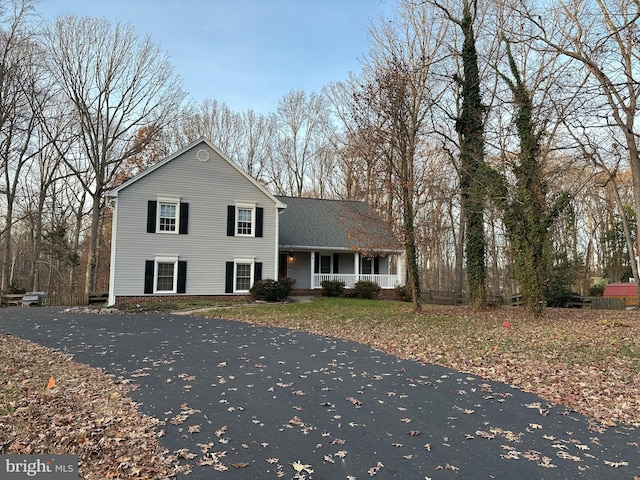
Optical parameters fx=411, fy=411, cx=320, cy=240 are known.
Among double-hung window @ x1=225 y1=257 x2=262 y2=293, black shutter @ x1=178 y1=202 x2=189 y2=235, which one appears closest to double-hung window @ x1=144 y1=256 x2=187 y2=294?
black shutter @ x1=178 y1=202 x2=189 y2=235

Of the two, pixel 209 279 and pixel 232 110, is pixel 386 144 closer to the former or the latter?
pixel 209 279

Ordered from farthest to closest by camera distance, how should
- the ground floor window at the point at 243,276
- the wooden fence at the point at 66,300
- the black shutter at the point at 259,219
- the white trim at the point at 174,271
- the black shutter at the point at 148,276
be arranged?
the black shutter at the point at 259,219
the ground floor window at the point at 243,276
the wooden fence at the point at 66,300
the white trim at the point at 174,271
the black shutter at the point at 148,276

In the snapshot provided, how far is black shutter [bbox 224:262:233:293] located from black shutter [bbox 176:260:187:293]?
1.89 metres

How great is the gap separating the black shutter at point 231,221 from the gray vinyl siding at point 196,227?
197 mm

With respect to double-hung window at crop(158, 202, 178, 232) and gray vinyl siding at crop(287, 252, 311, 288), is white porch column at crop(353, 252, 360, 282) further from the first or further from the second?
double-hung window at crop(158, 202, 178, 232)

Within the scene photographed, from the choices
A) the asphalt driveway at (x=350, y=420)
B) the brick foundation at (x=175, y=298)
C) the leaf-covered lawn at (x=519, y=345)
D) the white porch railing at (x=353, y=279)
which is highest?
the white porch railing at (x=353, y=279)

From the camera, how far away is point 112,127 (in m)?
25.5

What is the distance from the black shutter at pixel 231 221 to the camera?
2005 cm

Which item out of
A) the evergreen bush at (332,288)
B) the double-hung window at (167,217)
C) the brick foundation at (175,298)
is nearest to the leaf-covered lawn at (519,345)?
the brick foundation at (175,298)

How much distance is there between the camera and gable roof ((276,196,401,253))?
2264cm

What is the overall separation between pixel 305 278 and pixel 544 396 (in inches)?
726

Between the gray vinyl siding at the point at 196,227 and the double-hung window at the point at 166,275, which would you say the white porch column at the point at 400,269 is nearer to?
the gray vinyl siding at the point at 196,227

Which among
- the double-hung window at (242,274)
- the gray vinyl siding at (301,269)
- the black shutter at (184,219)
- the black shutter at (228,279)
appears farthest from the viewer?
the gray vinyl siding at (301,269)

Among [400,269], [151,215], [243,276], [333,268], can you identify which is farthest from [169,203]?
[400,269]
